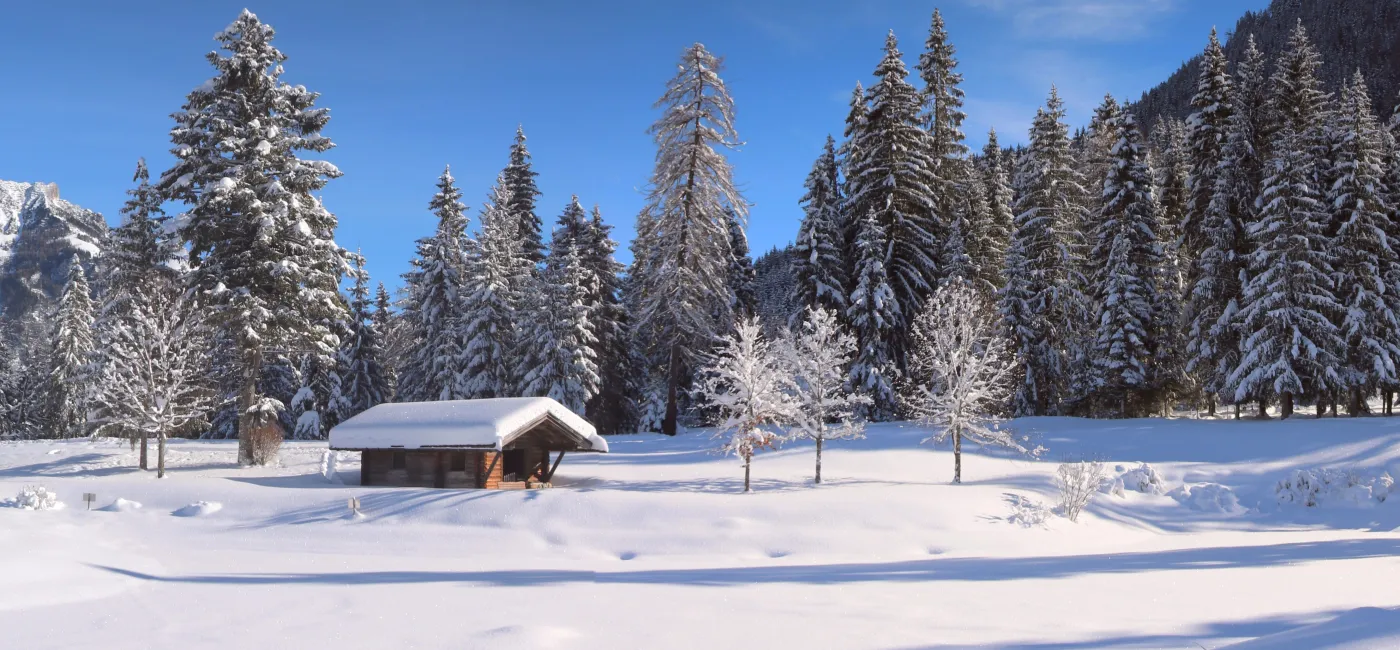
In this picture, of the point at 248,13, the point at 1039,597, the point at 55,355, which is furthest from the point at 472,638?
the point at 55,355

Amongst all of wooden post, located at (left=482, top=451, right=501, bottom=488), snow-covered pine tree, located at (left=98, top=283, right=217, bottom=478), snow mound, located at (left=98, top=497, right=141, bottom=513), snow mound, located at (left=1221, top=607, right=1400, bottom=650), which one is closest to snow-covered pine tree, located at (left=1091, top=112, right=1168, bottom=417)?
wooden post, located at (left=482, top=451, right=501, bottom=488)

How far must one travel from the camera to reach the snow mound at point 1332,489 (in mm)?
24000

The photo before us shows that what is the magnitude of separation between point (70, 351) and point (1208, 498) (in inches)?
2405

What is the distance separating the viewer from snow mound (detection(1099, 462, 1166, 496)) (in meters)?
24.8

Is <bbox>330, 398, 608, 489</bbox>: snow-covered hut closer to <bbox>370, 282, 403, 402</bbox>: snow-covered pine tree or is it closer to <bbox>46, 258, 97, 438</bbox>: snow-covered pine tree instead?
<bbox>370, 282, 403, 402</bbox>: snow-covered pine tree

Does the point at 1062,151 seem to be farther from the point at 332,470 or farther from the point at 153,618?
the point at 153,618

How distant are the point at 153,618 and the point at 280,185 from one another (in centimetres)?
2033

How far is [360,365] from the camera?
4806 cm

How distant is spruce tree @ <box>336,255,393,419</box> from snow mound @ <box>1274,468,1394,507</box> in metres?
42.9

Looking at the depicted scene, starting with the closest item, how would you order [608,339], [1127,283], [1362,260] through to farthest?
1. [1362,260]
2. [1127,283]
3. [608,339]

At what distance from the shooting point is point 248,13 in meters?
28.7

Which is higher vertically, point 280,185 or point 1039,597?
point 280,185

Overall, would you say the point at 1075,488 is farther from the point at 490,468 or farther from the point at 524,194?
the point at 524,194

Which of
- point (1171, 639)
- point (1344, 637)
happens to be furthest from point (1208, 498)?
point (1344, 637)
